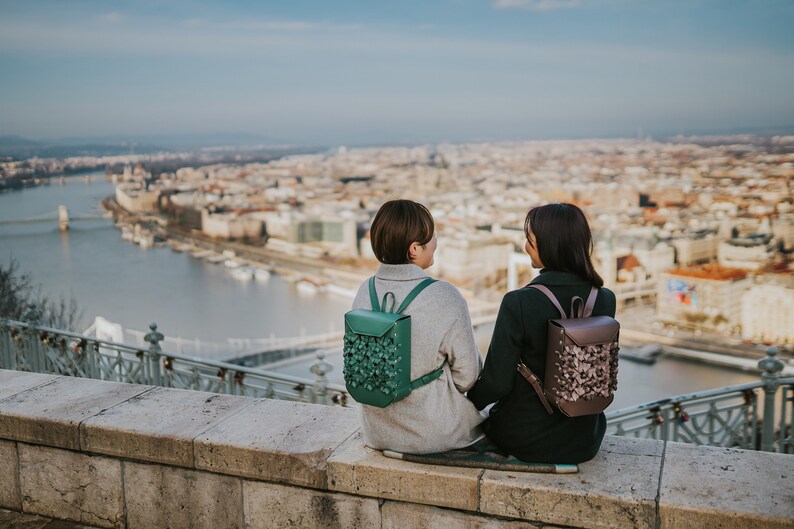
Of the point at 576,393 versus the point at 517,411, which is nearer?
the point at 576,393

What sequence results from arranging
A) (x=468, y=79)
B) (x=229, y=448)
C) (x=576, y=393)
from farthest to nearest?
(x=468, y=79) < (x=229, y=448) < (x=576, y=393)

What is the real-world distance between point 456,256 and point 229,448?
32429mm

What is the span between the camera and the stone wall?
1123 millimetres

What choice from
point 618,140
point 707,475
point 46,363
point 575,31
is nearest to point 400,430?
point 707,475

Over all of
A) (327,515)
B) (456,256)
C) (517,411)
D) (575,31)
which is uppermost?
(575,31)

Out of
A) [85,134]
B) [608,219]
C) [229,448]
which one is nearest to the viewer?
[229,448]

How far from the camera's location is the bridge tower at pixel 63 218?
25.7 m

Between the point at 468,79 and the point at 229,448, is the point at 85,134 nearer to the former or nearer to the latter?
the point at 468,79

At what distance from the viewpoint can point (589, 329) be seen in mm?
1119

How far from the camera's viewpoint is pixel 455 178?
4178 centimetres

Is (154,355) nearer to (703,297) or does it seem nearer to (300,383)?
(300,383)

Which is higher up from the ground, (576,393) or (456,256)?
(576,393)

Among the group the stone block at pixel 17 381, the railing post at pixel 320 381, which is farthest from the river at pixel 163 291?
the stone block at pixel 17 381

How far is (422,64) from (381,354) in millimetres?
42100
